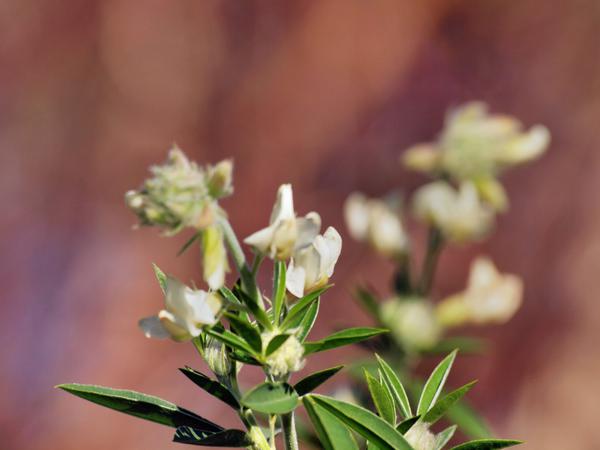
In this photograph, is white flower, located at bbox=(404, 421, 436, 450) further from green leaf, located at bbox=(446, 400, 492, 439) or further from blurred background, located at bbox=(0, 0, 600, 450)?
blurred background, located at bbox=(0, 0, 600, 450)

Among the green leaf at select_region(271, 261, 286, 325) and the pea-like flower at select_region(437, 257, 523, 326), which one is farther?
the pea-like flower at select_region(437, 257, 523, 326)

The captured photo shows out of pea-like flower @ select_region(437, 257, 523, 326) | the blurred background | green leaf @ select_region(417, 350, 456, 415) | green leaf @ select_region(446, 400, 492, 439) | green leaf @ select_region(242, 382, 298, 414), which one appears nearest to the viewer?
green leaf @ select_region(242, 382, 298, 414)

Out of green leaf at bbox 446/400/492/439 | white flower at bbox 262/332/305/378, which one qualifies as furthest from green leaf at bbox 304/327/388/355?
green leaf at bbox 446/400/492/439

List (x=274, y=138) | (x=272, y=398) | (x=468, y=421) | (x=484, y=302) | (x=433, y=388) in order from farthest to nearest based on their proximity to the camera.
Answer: (x=274, y=138) → (x=484, y=302) → (x=468, y=421) → (x=433, y=388) → (x=272, y=398)

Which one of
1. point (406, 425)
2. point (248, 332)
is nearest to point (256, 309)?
point (248, 332)

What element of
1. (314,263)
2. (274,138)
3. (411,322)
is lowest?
(314,263)

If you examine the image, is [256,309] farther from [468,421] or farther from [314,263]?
[468,421]

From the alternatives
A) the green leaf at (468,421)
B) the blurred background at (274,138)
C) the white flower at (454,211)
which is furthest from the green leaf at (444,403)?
the blurred background at (274,138)
